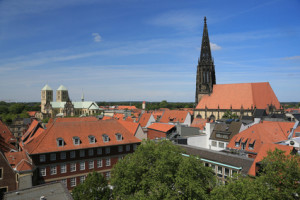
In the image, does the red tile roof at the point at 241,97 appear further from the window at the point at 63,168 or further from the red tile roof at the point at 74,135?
the window at the point at 63,168

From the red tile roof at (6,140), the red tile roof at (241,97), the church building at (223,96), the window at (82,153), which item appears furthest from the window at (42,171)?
the red tile roof at (241,97)

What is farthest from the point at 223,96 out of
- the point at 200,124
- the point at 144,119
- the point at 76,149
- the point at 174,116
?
the point at 76,149

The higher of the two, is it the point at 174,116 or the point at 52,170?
the point at 174,116

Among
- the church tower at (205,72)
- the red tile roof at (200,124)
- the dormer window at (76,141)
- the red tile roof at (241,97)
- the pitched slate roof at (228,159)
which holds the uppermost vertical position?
the church tower at (205,72)

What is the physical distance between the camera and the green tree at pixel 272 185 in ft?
52.9

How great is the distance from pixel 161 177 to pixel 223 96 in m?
74.8

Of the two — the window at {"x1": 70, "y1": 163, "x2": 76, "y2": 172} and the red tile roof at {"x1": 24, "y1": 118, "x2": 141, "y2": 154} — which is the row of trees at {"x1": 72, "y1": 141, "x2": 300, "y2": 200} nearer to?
the window at {"x1": 70, "y1": 163, "x2": 76, "y2": 172}

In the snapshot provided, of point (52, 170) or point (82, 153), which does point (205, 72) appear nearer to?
point (82, 153)

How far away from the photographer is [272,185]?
58.1ft

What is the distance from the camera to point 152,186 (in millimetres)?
21031

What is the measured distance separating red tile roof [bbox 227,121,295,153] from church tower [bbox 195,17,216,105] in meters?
51.8

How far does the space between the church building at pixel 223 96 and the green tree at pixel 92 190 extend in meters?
63.7

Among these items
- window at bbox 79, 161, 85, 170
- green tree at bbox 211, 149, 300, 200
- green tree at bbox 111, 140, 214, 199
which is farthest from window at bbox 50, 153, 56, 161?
green tree at bbox 211, 149, 300, 200

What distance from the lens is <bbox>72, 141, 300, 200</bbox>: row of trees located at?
1683cm
